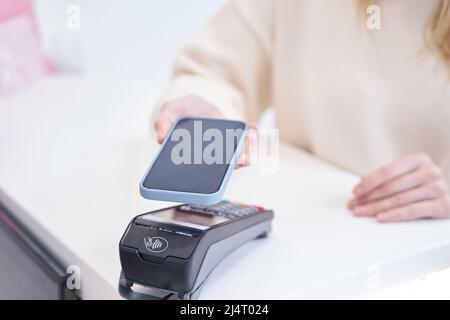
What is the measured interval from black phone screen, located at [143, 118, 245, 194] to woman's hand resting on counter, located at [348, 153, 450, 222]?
0.15 meters

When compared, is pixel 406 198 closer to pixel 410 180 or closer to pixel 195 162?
pixel 410 180

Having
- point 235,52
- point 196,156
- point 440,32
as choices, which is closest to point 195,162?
point 196,156

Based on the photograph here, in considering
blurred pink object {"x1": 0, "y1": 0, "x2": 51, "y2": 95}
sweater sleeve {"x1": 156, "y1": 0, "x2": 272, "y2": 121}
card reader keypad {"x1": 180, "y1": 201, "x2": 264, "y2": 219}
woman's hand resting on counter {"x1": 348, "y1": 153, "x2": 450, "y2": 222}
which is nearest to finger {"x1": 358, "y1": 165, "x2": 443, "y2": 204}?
woman's hand resting on counter {"x1": 348, "y1": 153, "x2": 450, "y2": 222}

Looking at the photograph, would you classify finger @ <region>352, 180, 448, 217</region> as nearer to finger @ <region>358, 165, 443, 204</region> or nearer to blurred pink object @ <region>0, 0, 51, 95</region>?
finger @ <region>358, 165, 443, 204</region>

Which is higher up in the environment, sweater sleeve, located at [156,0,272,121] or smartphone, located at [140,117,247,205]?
sweater sleeve, located at [156,0,272,121]

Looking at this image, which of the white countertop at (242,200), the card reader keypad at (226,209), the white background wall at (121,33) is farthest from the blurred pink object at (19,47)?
the card reader keypad at (226,209)

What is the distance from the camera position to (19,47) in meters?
0.95

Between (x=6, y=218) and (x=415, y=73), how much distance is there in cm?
39

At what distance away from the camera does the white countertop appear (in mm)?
390

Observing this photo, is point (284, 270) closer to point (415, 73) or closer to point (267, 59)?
point (415, 73)

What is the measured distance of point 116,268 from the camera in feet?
1.30

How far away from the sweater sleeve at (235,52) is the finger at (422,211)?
252 mm
